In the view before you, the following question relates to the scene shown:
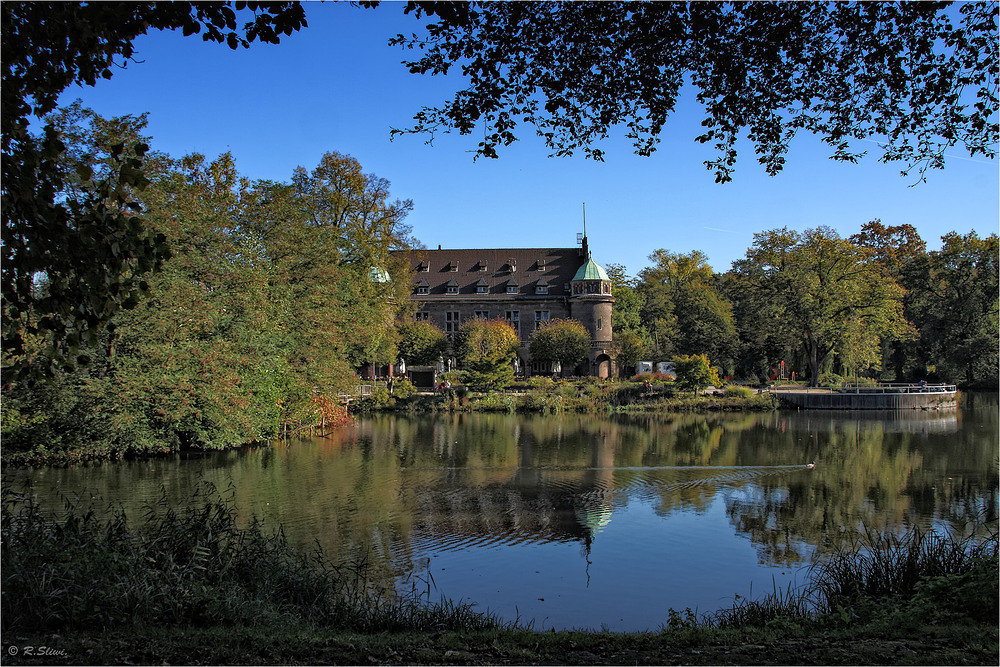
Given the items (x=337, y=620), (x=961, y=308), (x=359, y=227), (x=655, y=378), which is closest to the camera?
(x=337, y=620)

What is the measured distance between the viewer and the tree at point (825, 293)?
128ft

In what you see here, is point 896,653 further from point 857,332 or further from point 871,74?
point 857,332

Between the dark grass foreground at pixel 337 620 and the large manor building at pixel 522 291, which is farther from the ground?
the large manor building at pixel 522 291

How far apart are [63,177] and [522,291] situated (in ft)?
171

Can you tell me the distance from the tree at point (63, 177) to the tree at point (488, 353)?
30980 millimetres

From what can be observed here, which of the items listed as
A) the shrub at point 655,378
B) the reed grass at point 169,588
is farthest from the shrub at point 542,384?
the reed grass at point 169,588

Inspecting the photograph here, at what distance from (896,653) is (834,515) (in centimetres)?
778

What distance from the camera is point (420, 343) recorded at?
1804 inches

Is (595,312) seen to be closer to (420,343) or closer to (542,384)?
(420,343)

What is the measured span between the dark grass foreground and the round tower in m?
44.7

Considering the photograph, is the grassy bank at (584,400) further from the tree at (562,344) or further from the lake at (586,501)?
the tree at (562,344)

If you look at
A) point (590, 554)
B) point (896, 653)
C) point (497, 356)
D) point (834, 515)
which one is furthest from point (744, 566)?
point (497, 356)

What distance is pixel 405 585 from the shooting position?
329 inches

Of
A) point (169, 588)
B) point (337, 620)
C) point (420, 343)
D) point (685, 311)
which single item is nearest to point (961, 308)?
point (685, 311)
